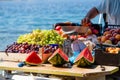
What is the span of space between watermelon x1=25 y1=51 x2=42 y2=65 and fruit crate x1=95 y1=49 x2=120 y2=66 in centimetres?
53

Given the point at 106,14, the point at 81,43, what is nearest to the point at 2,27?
the point at 106,14

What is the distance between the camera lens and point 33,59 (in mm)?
3889

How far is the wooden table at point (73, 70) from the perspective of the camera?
11.7 ft

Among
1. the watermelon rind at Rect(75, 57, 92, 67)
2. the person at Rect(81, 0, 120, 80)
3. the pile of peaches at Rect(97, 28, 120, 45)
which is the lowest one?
the watermelon rind at Rect(75, 57, 92, 67)

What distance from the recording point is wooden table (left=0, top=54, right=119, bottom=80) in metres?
3.58

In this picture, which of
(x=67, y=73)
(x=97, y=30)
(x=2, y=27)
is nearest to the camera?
(x=67, y=73)

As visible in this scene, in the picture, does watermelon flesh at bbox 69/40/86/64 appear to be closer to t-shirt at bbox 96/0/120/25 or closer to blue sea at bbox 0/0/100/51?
t-shirt at bbox 96/0/120/25

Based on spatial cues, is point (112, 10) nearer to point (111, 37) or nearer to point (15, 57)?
point (111, 37)

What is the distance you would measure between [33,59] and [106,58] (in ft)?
2.20

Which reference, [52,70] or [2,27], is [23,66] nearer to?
[52,70]

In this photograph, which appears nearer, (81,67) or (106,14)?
(81,67)

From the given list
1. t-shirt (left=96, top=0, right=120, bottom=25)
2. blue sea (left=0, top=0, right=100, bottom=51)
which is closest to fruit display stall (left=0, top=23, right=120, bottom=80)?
t-shirt (left=96, top=0, right=120, bottom=25)

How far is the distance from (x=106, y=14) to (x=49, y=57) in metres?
2.28

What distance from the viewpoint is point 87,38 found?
4.66 meters
